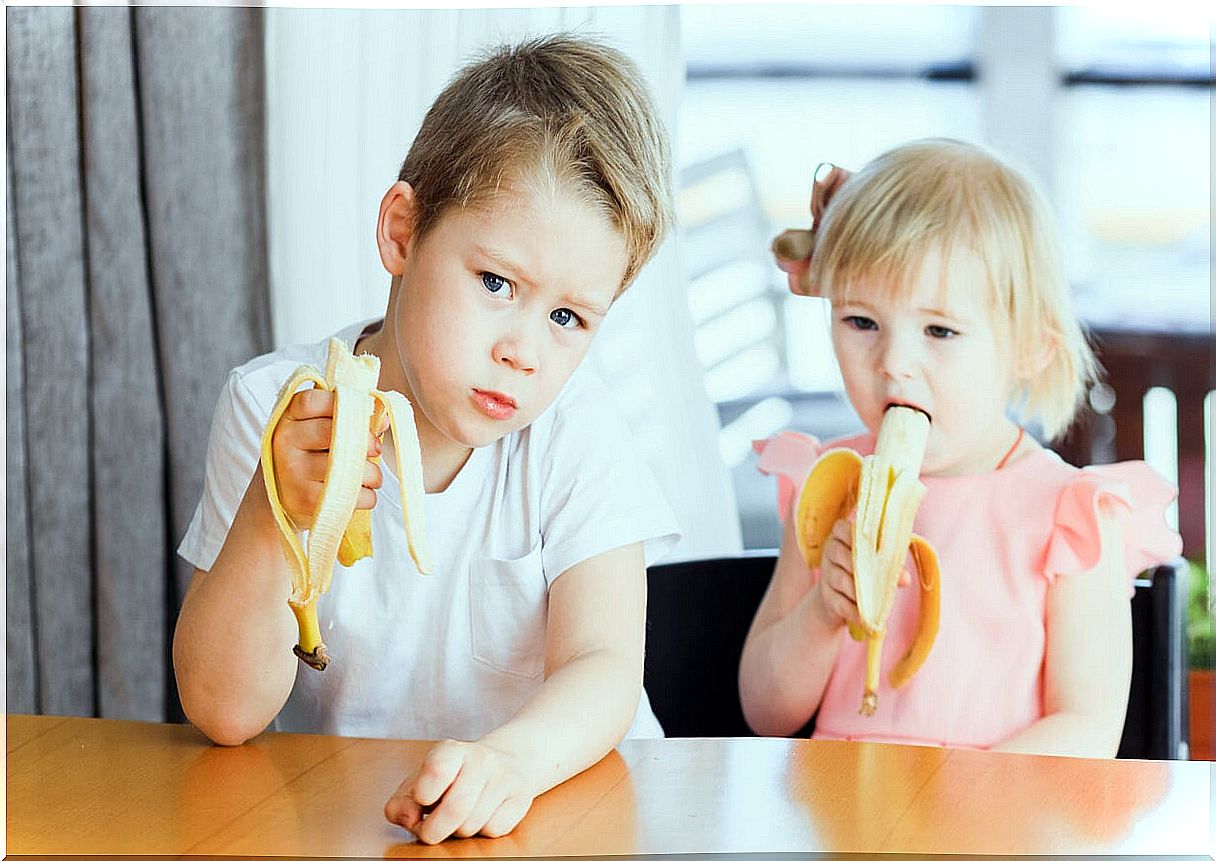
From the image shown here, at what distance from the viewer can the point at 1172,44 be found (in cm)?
214

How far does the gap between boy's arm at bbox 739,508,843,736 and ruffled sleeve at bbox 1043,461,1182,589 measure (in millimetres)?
180

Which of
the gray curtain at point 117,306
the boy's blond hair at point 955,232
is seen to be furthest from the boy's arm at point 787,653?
the gray curtain at point 117,306

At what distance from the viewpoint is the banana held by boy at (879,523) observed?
838 millimetres

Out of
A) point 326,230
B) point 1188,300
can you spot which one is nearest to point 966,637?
point 326,230

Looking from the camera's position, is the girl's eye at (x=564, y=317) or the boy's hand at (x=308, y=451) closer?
the boy's hand at (x=308, y=451)

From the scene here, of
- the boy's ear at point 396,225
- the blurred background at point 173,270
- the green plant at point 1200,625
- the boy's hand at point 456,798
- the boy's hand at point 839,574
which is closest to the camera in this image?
the boy's hand at point 456,798

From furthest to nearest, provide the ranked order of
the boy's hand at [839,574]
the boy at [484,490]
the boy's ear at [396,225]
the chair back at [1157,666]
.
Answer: the chair back at [1157,666] < the boy's hand at [839,574] < the boy's ear at [396,225] < the boy at [484,490]

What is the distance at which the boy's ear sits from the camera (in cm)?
80

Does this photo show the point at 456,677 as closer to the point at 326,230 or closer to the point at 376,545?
the point at 376,545

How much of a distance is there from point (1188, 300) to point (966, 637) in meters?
1.45

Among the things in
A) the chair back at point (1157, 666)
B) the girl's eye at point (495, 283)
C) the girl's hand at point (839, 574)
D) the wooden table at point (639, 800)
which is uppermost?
the girl's eye at point (495, 283)

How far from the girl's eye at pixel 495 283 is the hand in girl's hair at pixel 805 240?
0.35 meters

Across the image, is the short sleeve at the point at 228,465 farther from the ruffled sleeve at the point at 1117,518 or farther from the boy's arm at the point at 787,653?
the ruffled sleeve at the point at 1117,518

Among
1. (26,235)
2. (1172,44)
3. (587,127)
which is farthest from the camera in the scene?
(1172,44)
